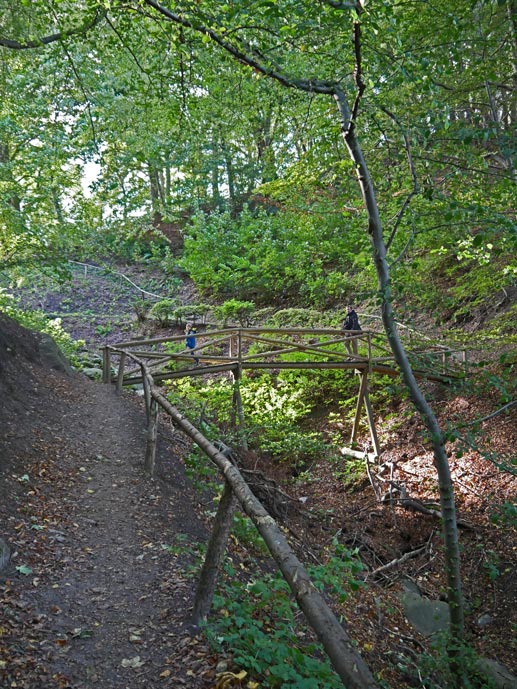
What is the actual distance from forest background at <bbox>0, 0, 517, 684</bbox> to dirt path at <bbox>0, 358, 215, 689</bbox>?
10.3 ft

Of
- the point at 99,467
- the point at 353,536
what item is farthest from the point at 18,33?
the point at 353,536

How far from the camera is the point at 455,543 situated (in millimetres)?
5215

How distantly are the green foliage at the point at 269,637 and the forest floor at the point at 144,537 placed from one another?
13 cm

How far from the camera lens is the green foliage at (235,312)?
16.5 m

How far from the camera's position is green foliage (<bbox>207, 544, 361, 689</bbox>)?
9.02 feet

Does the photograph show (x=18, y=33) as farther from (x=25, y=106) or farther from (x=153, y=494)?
(x=153, y=494)

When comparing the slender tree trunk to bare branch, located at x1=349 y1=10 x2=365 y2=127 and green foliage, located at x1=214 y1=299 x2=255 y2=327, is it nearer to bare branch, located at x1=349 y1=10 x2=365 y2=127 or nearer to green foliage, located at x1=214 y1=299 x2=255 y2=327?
bare branch, located at x1=349 y1=10 x2=365 y2=127

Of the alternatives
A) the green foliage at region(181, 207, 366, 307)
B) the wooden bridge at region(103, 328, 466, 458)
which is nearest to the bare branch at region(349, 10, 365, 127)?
the wooden bridge at region(103, 328, 466, 458)

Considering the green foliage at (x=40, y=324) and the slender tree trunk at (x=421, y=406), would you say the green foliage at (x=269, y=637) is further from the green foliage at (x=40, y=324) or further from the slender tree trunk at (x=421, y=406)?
the green foliage at (x=40, y=324)

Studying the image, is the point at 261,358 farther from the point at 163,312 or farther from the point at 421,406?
the point at 163,312

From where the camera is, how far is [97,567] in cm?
415

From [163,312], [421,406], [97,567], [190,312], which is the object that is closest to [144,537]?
[97,567]

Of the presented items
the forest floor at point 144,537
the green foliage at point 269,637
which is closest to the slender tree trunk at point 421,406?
the forest floor at point 144,537

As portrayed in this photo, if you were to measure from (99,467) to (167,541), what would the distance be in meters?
1.85
